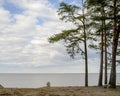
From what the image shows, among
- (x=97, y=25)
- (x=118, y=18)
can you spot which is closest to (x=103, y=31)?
(x=97, y=25)

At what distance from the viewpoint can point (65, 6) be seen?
39.2 m

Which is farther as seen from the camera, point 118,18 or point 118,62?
point 118,62

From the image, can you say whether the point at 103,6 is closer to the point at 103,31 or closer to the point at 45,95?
the point at 103,31

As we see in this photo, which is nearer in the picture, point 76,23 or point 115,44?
point 115,44

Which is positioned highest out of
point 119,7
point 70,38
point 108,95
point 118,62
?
point 119,7

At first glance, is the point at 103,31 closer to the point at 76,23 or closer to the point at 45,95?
the point at 76,23

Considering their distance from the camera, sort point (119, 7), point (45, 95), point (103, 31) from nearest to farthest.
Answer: point (45, 95)
point (119, 7)
point (103, 31)

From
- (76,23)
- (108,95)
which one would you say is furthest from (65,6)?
(108,95)

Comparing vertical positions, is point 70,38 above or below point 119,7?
below

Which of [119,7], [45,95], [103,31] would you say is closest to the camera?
[45,95]

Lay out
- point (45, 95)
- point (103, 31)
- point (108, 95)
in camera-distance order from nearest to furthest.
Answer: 1. point (45, 95)
2. point (108, 95)
3. point (103, 31)

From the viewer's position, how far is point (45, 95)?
2580cm

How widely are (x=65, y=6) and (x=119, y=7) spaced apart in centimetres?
727

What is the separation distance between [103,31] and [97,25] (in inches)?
43.6
